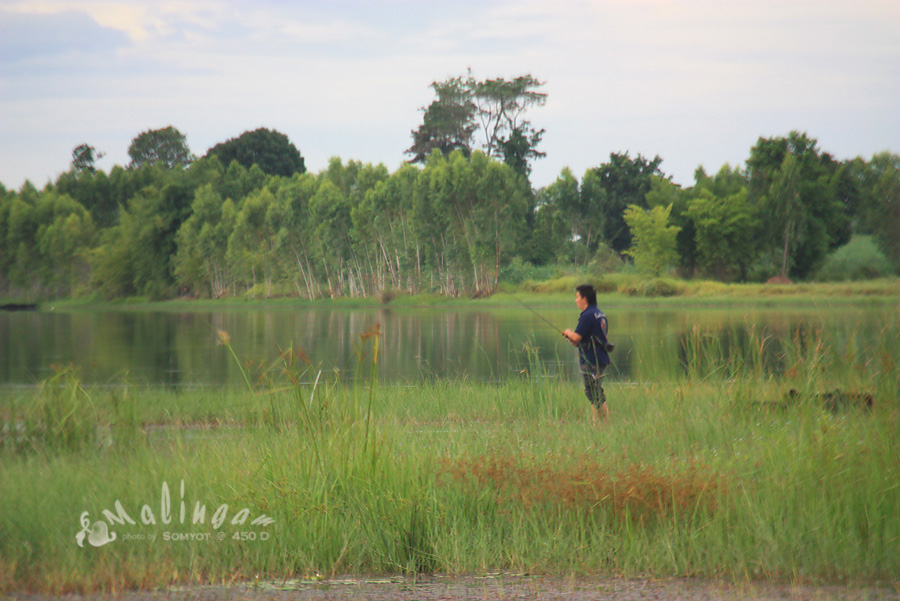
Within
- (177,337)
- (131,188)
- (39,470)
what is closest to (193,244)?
(131,188)

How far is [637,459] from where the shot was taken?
5254 mm

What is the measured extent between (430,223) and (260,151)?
34.1 metres

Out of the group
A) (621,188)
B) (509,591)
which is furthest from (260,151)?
(509,591)

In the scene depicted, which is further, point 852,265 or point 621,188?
point 621,188

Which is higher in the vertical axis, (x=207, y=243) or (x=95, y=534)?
(x=207, y=243)

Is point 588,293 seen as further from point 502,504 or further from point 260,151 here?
point 260,151

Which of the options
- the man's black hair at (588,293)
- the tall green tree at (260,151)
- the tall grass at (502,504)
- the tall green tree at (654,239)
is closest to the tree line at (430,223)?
the tall green tree at (654,239)

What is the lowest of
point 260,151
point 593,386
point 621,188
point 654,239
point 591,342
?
point 593,386

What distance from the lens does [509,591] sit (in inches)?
148

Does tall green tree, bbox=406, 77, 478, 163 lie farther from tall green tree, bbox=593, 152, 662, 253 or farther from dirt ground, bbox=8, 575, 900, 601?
dirt ground, bbox=8, 575, 900, 601

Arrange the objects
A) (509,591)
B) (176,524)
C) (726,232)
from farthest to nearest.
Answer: (726,232) < (176,524) < (509,591)

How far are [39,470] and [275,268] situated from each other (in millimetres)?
54751

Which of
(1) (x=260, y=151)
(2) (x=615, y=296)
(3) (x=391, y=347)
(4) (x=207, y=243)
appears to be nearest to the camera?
(3) (x=391, y=347)

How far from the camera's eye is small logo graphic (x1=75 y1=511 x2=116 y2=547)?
4172 millimetres
